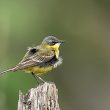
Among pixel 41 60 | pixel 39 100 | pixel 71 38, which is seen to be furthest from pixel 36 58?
pixel 71 38

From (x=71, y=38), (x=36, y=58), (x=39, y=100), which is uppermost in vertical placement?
(x=71, y=38)

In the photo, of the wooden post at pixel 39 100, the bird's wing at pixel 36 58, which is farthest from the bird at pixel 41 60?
the wooden post at pixel 39 100

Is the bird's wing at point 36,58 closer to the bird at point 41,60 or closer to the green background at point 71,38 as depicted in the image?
the bird at point 41,60

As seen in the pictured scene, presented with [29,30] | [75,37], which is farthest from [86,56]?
[29,30]

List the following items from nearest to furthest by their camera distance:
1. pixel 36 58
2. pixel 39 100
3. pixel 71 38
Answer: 1. pixel 39 100
2. pixel 36 58
3. pixel 71 38

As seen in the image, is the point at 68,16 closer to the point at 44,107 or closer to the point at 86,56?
the point at 86,56

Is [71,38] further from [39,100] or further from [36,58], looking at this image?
[39,100]

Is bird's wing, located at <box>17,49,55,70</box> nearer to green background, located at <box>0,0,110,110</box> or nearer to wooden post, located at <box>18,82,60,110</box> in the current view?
wooden post, located at <box>18,82,60,110</box>
